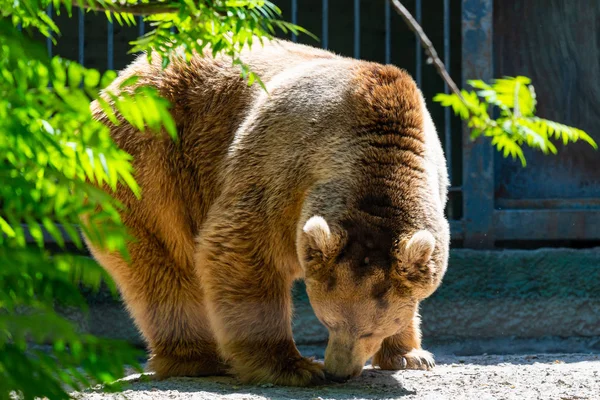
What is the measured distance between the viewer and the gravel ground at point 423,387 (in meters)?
4.54

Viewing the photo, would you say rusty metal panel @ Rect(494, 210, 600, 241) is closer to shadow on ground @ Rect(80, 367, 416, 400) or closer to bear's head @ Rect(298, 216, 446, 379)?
shadow on ground @ Rect(80, 367, 416, 400)

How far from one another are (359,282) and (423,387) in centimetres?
79

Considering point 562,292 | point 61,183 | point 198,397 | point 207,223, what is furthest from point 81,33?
point 61,183

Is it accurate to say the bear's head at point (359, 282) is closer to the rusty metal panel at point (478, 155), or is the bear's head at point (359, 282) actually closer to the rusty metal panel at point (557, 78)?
the rusty metal panel at point (478, 155)

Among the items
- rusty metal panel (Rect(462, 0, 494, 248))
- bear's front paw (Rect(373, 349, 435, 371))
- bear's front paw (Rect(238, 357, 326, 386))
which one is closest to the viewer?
bear's front paw (Rect(238, 357, 326, 386))

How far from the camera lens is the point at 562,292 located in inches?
284

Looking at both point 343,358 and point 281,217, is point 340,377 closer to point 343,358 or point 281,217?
point 343,358

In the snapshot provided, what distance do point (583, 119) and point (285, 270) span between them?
3.71 meters

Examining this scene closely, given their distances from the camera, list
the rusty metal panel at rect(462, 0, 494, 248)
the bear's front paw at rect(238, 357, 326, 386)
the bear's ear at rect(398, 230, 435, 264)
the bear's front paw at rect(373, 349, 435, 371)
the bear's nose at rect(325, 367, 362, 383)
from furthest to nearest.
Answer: the rusty metal panel at rect(462, 0, 494, 248)
the bear's front paw at rect(373, 349, 435, 371)
the bear's front paw at rect(238, 357, 326, 386)
the bear's nose at rect(325, 367, 362, 383)
the bear's ear at rect(398, 230, 435, 264)

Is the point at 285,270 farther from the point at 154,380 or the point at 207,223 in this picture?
the point at 154,380

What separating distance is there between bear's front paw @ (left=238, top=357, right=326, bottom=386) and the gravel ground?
0.07 m

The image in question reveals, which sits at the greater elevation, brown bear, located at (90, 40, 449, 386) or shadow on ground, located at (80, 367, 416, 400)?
brown bear, located at (90, 40, 449, 386)

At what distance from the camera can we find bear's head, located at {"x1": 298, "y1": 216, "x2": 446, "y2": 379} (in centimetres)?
452

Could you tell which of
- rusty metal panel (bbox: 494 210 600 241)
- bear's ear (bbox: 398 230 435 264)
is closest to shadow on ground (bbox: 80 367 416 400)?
bear's ear (bbox: 398 230 435 264)
